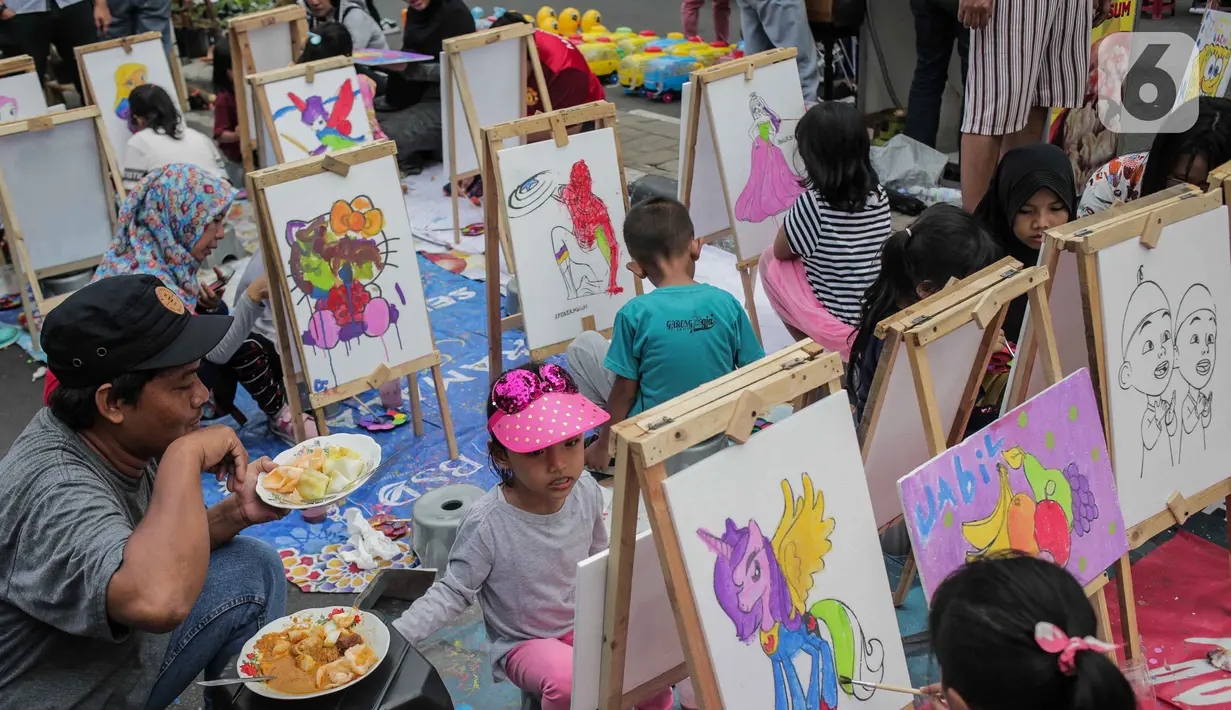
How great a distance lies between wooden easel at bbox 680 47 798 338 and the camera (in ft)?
15.4

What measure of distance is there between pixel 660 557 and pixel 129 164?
4950 millimetres

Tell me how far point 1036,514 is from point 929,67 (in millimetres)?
4651

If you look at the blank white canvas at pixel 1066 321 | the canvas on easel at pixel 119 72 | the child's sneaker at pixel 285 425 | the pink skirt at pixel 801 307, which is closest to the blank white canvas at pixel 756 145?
the pink skirt at pixel 801 307

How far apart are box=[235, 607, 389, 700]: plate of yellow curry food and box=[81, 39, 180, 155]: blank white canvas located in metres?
5.03

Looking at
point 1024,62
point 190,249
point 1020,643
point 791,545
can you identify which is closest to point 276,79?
point 190,249

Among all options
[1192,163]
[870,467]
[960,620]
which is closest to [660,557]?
[960,620]

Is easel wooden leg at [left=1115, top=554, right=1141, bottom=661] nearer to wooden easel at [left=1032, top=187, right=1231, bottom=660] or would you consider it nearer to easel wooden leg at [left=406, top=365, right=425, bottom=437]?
wooden easel at [left=1032, top=187, right=1231, bottom=660]

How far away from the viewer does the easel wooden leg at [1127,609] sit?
286cm

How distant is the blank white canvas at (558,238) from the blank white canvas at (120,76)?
3.54 meters

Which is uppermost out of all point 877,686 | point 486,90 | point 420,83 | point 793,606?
point 420,83

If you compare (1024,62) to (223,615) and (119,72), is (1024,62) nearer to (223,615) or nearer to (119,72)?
(223,615)

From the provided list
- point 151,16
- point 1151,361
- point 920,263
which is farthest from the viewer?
point 151,16

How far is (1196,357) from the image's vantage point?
9.92 ft

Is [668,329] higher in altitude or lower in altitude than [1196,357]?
higher
